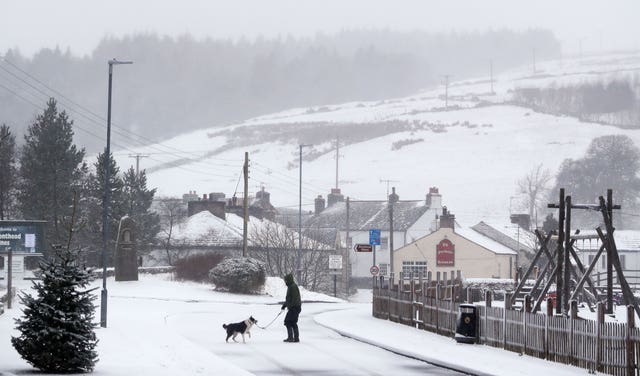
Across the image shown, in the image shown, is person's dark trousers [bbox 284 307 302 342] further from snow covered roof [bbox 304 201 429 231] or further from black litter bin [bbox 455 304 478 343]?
snow covered roof [bbox 304 201 429 231]

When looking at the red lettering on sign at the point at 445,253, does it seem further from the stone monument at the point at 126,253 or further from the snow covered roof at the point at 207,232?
the stone monument at the point at 126,253

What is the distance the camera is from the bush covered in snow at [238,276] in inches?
2328

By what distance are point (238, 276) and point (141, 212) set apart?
34.4 m

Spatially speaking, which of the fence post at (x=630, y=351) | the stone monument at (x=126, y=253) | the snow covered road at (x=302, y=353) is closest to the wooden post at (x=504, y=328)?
the snow covered road at (x=302, y=353)

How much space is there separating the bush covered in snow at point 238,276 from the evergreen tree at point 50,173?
2123cm

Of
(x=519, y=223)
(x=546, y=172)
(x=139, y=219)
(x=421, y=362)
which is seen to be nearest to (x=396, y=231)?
(x=519, y=223)

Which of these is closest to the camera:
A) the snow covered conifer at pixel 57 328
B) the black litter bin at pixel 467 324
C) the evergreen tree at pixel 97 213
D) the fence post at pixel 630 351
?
the snow covered conifer at pixel 57 328

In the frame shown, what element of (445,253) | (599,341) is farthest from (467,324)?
(445,253)

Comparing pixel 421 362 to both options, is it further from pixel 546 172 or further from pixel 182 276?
pixel 546 172

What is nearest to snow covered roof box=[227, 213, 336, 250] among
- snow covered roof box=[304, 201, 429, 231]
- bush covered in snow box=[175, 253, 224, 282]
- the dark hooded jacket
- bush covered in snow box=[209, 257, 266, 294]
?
snow covered roof box=[304, 201, 429, 231]

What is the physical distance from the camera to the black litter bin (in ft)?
103

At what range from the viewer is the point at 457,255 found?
9469cm

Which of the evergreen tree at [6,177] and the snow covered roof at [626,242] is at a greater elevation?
the evergreen tree at [6,177]

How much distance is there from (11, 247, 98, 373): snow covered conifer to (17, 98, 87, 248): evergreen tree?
56.9 metres
